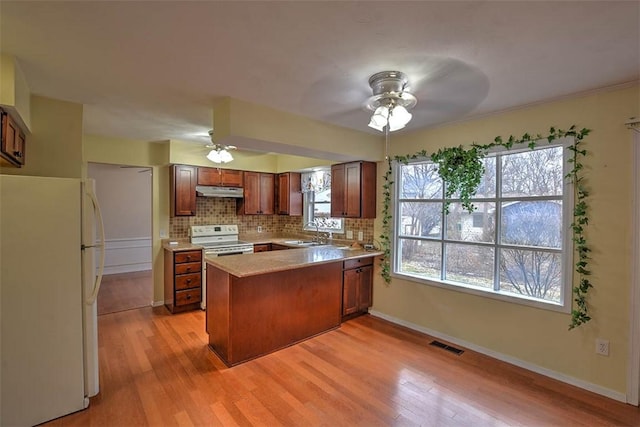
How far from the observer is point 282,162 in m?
5.45

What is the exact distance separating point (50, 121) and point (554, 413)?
4651 mm

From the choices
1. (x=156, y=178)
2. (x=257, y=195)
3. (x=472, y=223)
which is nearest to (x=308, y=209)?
(x=257, y=195)

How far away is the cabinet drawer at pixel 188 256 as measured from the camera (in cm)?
415

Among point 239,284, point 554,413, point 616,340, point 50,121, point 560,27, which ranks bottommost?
point 554,413

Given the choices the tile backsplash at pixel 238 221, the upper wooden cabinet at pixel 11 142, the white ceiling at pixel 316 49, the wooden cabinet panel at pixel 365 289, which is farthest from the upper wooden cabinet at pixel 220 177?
the wooden cabinet panel at pixel 365 289

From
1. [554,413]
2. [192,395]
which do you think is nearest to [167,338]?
[192,395]

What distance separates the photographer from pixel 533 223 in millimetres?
2807

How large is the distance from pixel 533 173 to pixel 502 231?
0.61 meters

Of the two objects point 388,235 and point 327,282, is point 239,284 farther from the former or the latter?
point 388,235

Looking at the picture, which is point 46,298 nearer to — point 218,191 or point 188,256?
point 188,256

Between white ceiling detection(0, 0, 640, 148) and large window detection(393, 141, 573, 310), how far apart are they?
2.16 feet

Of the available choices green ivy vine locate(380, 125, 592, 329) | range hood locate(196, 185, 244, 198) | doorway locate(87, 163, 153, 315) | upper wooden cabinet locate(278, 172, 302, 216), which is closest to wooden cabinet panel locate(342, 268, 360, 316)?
green ivy vine locate(380, 125, 592, 329)

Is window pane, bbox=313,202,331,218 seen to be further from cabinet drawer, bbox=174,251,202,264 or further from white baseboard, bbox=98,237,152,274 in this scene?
white baseboard, bbox=98,237,152,274

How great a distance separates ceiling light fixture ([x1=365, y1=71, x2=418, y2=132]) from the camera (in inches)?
82.7
